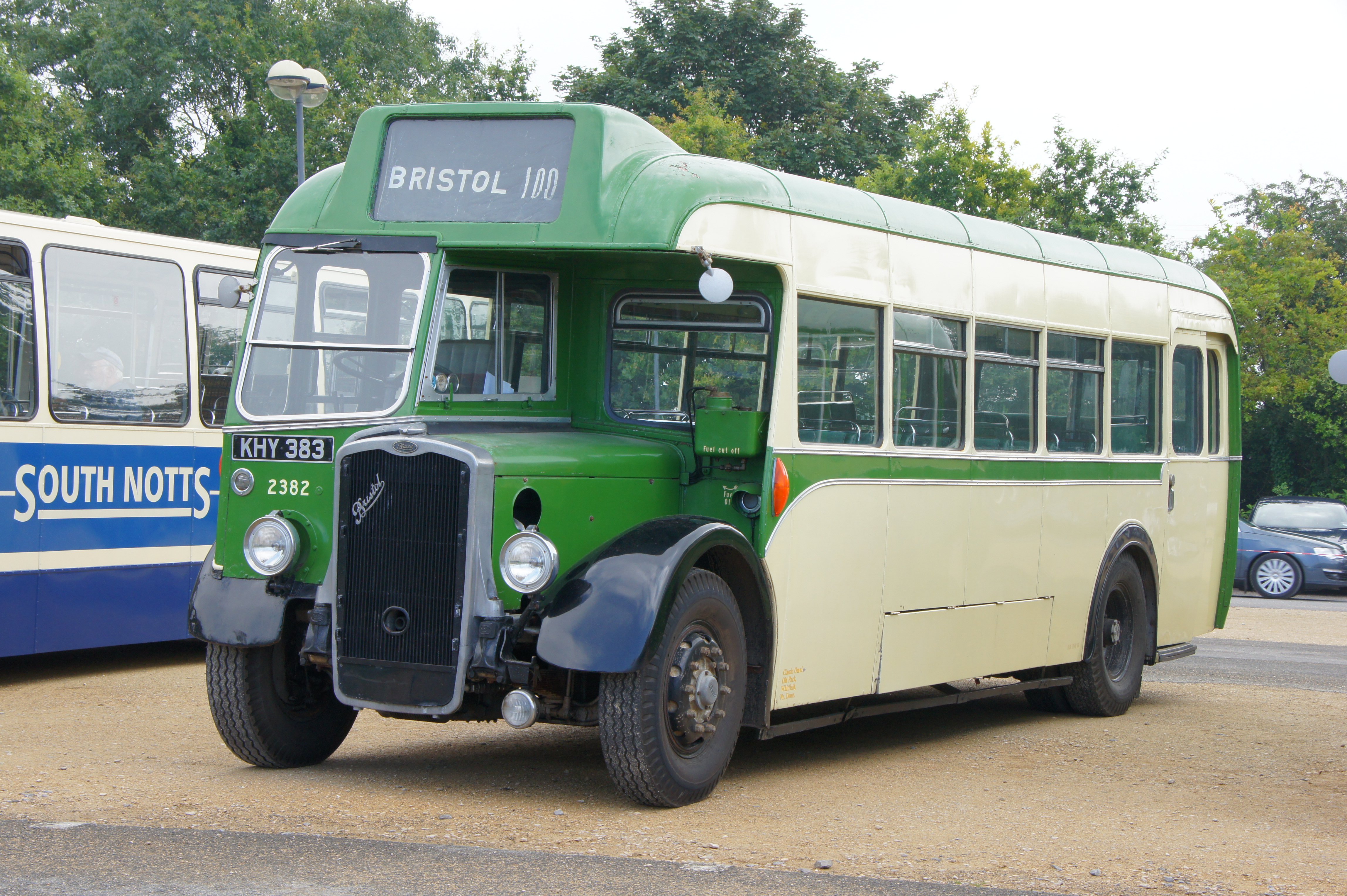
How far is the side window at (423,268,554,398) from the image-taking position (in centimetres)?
752

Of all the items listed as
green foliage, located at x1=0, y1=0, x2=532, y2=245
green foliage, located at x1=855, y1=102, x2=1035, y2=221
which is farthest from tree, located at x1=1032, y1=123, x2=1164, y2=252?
green foliage, located at x1=0, y1=0, x2=532, y2=245

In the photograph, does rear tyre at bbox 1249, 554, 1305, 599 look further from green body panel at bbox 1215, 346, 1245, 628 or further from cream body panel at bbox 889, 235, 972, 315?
cream body panel at bbox 889, 235, 972, 315

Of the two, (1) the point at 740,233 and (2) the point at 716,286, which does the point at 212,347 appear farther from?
(2) the point at 716,286

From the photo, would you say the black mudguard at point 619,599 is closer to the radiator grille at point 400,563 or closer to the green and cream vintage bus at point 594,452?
the green and cream vintage bus at point 594,452

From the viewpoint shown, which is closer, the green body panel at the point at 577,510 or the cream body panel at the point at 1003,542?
the green body panel at the point at 577,510

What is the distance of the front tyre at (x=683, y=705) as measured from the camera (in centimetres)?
678

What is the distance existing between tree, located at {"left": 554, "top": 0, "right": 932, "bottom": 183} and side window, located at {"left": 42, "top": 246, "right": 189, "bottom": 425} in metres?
27.9

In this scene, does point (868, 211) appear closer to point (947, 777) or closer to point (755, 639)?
point (755, 639)

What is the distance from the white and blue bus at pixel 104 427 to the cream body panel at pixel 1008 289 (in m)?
5.62

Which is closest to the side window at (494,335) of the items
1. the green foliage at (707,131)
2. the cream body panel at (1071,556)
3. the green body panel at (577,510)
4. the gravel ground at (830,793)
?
the green body panel at (577,510)

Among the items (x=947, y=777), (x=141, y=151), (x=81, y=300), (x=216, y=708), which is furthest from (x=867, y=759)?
(x=141, y=151)

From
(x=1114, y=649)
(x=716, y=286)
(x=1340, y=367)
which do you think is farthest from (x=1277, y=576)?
(x=716, y=286)

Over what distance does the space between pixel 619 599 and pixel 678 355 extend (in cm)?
182

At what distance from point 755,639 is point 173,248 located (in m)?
7.02
